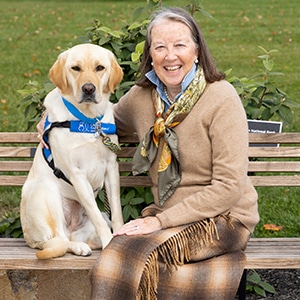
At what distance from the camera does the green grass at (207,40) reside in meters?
6.14

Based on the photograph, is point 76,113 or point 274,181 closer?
point 76,113

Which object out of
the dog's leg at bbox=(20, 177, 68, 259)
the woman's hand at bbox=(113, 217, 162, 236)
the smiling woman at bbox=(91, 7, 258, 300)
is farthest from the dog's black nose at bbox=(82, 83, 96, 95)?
the woman's hand at bbox=(113, 217, 162, 236)

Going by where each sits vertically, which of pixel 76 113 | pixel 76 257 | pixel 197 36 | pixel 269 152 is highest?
pixel 197 36

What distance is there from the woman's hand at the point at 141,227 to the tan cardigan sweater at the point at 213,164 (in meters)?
0.03

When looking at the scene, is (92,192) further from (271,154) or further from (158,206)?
(271,154)

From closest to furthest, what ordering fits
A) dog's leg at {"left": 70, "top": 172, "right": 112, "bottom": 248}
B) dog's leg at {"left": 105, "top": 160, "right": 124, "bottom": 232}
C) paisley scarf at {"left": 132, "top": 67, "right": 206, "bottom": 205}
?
paisley scarf at {"left": 132, "top": 67, "right": 206, "bottom": 205}, dog's leg at {"left": 70, "top": 172, "right": 112, "bottom": 248}, dog's leg at {"left": 105, "top": 160, "right": 124, "bottom": 232}

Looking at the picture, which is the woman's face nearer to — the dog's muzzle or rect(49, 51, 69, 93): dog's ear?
the dog's muzzle

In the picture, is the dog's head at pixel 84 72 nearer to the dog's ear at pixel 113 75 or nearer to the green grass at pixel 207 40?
the dog's ear at pixel 113 75

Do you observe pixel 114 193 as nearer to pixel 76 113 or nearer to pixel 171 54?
pixel 76 113

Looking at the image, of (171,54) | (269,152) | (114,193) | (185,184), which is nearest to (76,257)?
(114,193)

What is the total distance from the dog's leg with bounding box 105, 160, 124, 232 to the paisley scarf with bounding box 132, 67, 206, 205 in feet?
0.54

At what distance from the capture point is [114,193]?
13.4 feet

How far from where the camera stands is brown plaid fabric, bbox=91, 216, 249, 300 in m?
3.51

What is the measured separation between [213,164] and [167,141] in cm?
25
